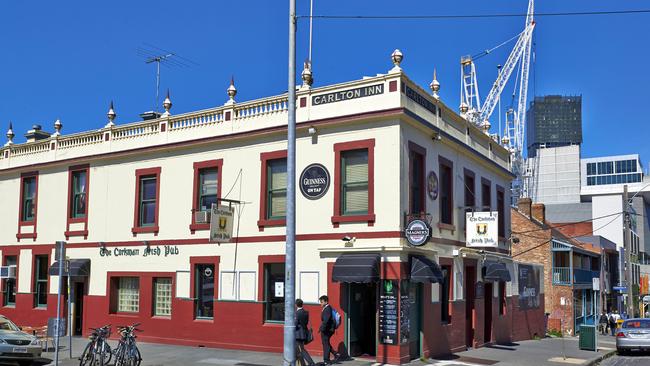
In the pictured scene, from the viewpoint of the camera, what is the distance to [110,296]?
24500mm

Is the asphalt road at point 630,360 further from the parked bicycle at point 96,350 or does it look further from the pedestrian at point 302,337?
the parked bicycle at point 96,350

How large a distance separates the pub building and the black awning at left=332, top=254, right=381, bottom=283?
0.05 m

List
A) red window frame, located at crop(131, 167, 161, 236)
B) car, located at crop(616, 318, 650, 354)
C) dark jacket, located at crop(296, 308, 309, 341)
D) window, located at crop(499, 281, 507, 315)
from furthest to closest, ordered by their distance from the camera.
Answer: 1. window, located at crop(499, 281, 507, 315)
2. car, located at crop(616, 318, 650, 354)
3. red window frame, located at crop(131, 167, 161, 236)
4. dark jacket, located at crop(296, 308, 309, 341)

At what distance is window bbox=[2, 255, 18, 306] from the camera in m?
28.0

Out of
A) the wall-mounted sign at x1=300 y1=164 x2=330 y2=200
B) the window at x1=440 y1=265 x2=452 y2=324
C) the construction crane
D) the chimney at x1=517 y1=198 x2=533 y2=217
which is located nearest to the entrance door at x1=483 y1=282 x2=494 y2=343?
the window at x1=440 y1=265 x2=452 y2=324

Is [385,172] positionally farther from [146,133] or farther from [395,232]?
[146,133]

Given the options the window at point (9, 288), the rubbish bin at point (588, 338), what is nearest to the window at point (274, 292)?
the window at point (9, 288)

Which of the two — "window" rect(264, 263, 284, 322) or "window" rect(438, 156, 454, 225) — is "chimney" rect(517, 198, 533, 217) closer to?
"window" rect(438, 156, 454, 225)

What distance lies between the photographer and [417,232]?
18.3m

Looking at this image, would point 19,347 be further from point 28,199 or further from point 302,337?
point 28,199

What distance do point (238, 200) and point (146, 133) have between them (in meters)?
4.98

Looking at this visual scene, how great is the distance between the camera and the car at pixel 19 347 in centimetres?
1772

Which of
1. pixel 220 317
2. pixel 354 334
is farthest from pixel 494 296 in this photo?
pixel 220 317

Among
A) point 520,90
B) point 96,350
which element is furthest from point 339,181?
point 520,90
